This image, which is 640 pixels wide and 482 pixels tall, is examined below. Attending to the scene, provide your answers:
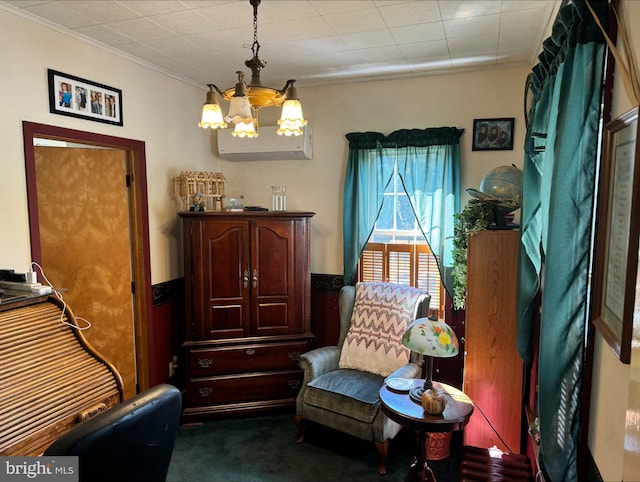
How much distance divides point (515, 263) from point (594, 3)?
146 cm

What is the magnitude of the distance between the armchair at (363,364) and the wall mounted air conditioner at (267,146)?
1.27 metres

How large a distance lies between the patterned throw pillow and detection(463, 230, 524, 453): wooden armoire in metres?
0.61

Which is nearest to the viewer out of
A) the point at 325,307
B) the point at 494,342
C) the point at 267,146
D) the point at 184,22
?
the point at 184,22

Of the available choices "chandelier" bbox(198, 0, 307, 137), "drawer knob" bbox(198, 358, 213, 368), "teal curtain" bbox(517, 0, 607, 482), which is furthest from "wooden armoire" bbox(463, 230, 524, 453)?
"drawer knob" bbox(198, 358, 213, 368)

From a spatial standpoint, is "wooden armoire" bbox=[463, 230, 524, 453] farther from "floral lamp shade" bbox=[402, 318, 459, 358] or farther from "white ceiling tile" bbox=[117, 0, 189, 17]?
"white ceiling tile" bbox=[117, 0, 189, 17]

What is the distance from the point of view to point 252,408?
3.36 m

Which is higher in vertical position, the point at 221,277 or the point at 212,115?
the point at 212,115

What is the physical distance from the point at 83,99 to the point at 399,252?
2538 millimetres

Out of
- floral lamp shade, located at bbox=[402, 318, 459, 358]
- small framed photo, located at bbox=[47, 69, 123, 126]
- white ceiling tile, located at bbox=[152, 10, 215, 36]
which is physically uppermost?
white ceiling tile, located at bbox=[152, 10, 215, 36]

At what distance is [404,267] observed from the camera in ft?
11.7

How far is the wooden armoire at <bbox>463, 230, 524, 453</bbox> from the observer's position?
241cm

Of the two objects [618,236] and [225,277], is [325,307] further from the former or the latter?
[618,236]

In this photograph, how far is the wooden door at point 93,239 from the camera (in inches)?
120

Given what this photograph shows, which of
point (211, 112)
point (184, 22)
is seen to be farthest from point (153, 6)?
point (211, 112)
